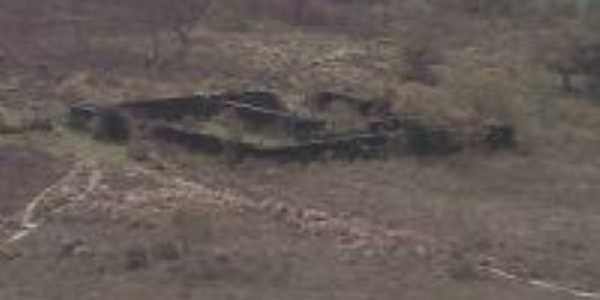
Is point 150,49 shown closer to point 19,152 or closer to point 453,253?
point 19,152

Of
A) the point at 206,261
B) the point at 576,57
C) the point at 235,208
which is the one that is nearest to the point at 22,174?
the point at 235,208

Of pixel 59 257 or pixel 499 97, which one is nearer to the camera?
pixel 59 257

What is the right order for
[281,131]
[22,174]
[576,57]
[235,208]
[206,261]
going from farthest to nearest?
[576,57] < [281,131] < [22,174] < [235,208] < [206,261]

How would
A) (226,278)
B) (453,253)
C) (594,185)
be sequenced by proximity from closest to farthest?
(226,278)
(453,253)
(594,185)

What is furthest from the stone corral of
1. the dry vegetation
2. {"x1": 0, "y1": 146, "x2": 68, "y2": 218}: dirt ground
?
{"x1": 0, "y1": 146, "x2": 68, "y2": 218}: dirt ground

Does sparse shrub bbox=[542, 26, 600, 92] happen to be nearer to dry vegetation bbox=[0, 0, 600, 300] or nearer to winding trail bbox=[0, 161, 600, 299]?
dry vegetation bbox=[0, 0, 600, 300]

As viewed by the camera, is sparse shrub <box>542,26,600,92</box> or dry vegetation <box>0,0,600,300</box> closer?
dry vegetation <box>0,0,600,300</box>

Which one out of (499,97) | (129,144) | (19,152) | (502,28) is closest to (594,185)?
(499,97)

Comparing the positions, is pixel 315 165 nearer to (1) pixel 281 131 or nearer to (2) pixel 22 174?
(1) pixel 281 131
